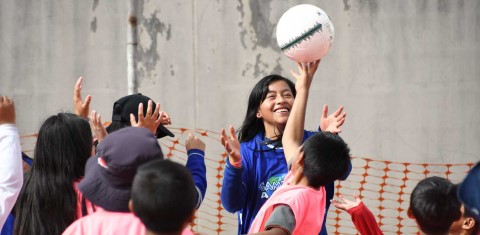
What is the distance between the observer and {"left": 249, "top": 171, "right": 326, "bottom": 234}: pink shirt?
318cm

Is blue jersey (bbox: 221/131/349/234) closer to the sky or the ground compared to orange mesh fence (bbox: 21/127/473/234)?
closer to the sky

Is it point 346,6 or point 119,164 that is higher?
point 346,6

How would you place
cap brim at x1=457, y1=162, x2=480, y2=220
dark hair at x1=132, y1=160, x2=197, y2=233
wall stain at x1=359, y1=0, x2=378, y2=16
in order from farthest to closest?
wall stain at x1=359, y1=0, x2=378, y2=16, dark hair at x1=132, y1=160, x2=197, y2=233, cap brim at x1=457, y1=162, x2=480, y2=220

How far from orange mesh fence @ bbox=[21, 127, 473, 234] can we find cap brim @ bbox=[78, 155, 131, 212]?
14.6 ft

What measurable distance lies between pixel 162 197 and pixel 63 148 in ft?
3.54

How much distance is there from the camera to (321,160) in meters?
3.28

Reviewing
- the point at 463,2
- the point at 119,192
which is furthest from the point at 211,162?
the point at 119,192

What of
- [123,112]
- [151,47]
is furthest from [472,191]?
[151,47]

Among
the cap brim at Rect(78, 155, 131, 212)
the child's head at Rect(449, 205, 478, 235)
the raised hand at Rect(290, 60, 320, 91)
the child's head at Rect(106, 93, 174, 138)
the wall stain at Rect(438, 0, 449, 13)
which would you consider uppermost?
the wall stain at Rect(438, 0, 449, 13)

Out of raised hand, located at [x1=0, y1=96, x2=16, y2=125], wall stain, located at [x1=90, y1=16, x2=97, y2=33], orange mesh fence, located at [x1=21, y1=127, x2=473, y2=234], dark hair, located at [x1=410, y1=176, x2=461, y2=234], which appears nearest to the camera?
dark hair, located at [x1=410, y1=176, x2=461, y2=234]

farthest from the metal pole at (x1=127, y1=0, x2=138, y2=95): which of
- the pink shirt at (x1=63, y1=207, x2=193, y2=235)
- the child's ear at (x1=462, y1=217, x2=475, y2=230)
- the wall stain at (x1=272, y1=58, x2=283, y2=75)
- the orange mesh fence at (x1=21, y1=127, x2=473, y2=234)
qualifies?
the pink shirt at (x1=63, y1=207, x2=193, y2=235)

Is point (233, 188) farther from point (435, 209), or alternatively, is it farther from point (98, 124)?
point (435, 209)

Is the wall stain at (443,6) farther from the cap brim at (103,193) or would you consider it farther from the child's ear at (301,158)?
the cap brim at (103,193)

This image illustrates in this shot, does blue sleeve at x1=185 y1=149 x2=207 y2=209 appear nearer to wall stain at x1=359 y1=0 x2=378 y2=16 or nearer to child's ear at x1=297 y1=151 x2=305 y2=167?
child's ear at x1=297 y1=151 x2=305 y2=167
